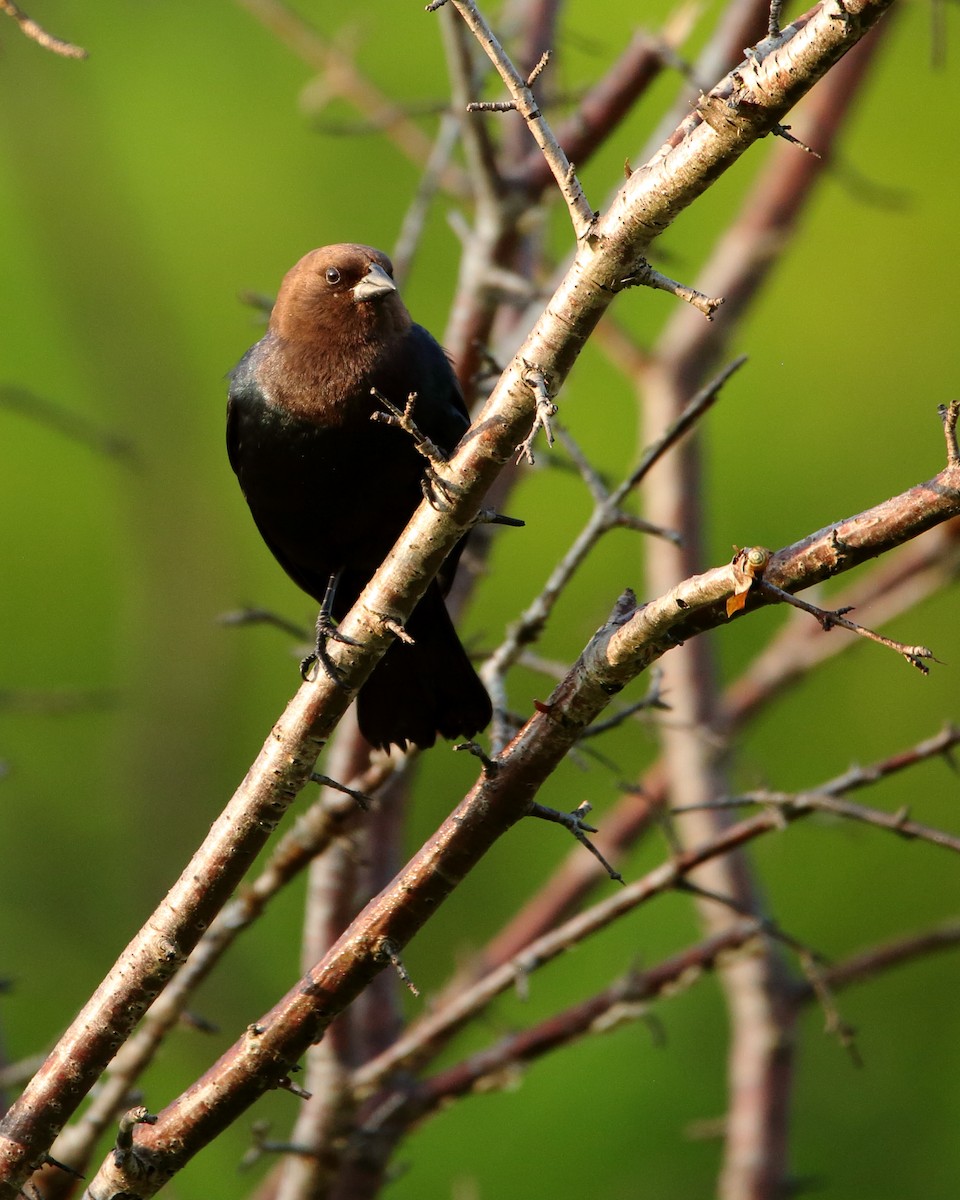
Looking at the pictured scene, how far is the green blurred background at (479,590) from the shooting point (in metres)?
5.49

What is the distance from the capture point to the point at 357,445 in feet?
8.21

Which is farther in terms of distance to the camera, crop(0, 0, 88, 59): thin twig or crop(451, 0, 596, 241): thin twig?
crop(0, 0, 88, 59): thin twig

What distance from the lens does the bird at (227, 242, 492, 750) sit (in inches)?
97.3

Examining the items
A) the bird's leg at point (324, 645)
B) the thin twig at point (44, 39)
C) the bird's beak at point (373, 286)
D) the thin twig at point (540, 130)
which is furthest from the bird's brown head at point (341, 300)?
the thin twig at point (540, 130)

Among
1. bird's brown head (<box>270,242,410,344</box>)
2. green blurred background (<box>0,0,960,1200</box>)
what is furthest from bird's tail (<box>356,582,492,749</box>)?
green blurred background (<box>0,0,960,1200</box>)

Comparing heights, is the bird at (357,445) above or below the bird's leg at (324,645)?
above

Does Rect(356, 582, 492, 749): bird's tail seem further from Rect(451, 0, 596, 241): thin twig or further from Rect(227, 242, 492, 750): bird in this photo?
Rect(451, 0, 596, 241): thin twig

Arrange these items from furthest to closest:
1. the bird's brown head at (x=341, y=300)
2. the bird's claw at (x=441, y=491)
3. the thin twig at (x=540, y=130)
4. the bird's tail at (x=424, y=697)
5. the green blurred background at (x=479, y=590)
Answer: the green blurred background at (x=479, y=590)
the bird's brown head at (x=341, y=300)
the bird's tail at (x=424, y=697)
the bird's claw at (x=441, y=491)
the thin twig at (x=540, y=130)

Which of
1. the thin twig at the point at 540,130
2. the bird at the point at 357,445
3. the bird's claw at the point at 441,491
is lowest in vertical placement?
the bird's claw at the point at 441,491

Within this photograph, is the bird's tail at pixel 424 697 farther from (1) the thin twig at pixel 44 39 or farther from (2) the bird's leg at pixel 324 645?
(1) the thin twig at pixel 44 39

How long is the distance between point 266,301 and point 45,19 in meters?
4.59

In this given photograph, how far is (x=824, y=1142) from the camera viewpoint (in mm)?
5488

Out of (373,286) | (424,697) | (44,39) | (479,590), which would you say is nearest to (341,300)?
(373,286)

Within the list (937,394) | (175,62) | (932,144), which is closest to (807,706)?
(937,394)
